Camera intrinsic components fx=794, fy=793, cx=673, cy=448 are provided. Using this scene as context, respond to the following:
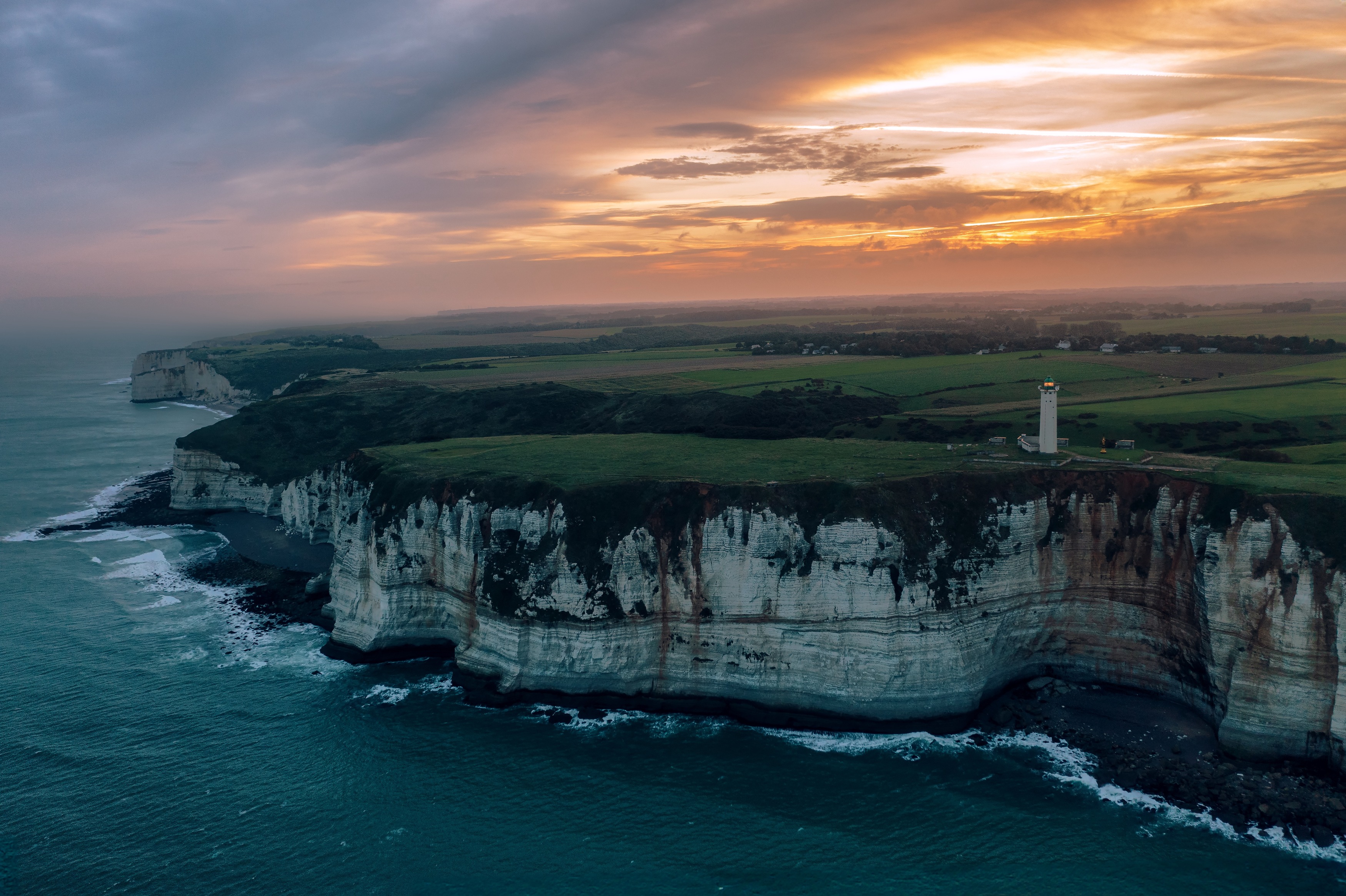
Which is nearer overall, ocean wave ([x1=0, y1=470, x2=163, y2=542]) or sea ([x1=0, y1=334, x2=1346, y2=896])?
sea ([x1=0, y1=334, x2=1346, y2=896])

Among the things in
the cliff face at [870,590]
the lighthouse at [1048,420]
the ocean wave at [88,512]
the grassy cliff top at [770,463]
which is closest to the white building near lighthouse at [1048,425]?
the lighthouse at [1048,420]

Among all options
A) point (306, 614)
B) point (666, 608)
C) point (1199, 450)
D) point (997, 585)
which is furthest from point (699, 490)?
point (1199, 450)

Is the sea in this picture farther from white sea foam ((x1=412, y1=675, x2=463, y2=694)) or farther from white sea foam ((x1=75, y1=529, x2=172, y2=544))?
white sea foam ((x1=75, y1=529, x2=172, y2=544))

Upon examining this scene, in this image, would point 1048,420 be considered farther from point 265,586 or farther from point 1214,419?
point 265,586

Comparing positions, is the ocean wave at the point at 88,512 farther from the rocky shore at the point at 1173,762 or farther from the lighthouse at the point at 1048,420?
the lighthouse at the point at 1048,420

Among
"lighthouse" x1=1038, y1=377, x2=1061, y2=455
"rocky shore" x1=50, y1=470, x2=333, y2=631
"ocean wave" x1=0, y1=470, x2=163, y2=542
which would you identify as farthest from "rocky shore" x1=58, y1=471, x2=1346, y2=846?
"ocean wave" x1=0, y1=470, x2=163, y2=542
